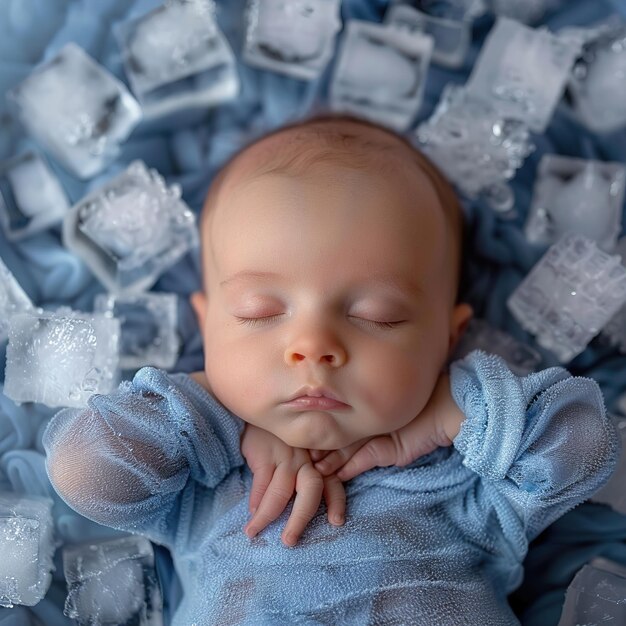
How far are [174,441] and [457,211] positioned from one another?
1.92ft

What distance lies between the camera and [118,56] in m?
1.60

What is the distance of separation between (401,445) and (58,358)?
20.4 inches

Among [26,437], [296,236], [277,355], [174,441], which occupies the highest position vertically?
[296,236]

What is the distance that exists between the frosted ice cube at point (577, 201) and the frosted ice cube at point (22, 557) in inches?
36.9

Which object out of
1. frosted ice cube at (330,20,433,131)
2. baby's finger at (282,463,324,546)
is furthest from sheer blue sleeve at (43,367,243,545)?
frosted ice cube at (330,20,433,131)

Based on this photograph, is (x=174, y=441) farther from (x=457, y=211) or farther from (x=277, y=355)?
(x=457, y=211)

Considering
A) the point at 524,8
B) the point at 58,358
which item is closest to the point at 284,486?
Result: the point at 58,358

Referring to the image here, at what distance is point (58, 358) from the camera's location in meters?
1.30

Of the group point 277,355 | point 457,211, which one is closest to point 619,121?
point 457,211

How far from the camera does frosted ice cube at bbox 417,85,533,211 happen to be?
58.9 inches

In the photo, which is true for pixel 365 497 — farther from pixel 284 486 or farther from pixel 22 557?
pixel 22 557

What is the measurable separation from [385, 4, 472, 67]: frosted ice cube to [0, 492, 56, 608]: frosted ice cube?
41.5 inches

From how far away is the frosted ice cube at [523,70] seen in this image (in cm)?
156

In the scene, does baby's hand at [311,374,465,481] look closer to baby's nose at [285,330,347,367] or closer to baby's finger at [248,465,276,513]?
baby's finger at [248,465,276,513]
